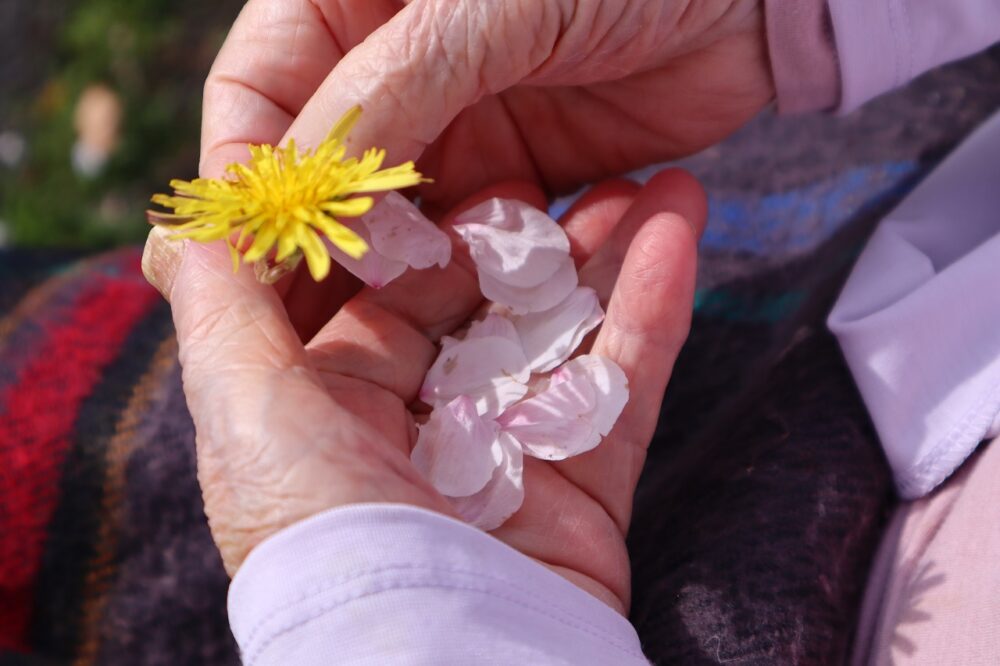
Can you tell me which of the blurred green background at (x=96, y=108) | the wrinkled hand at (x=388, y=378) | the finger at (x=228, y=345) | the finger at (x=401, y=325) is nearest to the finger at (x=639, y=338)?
the wrinkled hand at (x=388, y=378)

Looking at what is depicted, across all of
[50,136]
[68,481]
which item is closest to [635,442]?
[68,481]

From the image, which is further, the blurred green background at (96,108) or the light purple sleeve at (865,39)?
the blurred green background at (96,108)

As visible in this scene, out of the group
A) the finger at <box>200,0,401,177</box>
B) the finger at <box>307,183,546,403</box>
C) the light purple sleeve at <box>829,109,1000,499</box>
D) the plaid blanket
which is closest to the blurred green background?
the plaid blanket

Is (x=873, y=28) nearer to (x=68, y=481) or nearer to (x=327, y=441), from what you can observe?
(x=327, y=441)

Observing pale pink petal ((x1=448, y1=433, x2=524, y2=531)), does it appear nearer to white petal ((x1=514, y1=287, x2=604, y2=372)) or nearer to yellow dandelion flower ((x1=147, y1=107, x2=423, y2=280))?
white petal ((x1=514, y1=287, x2=604, y2=372))

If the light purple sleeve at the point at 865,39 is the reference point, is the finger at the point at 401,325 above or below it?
below

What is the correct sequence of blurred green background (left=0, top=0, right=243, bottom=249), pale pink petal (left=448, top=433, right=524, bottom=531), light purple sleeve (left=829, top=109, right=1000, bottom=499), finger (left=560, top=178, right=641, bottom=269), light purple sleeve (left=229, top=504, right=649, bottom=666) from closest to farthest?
1. light purple sleeve (left=229, top=504, right=649, bottom=666)
2. pale pink petal (left=448, top=433, right=524, bottom=531)
3. light purple sleeve (left=829, top=109, right=1000, bottom=499)
4. finger (left=560, top=178, right=641, bottom=269)
5. blurred green background (left=0, top=0, right=243, bottom=249)

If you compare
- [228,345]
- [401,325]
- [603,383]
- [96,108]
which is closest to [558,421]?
[603,383]

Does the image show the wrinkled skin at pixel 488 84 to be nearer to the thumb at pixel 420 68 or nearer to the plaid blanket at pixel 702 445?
the thumb at pixel 420 68
